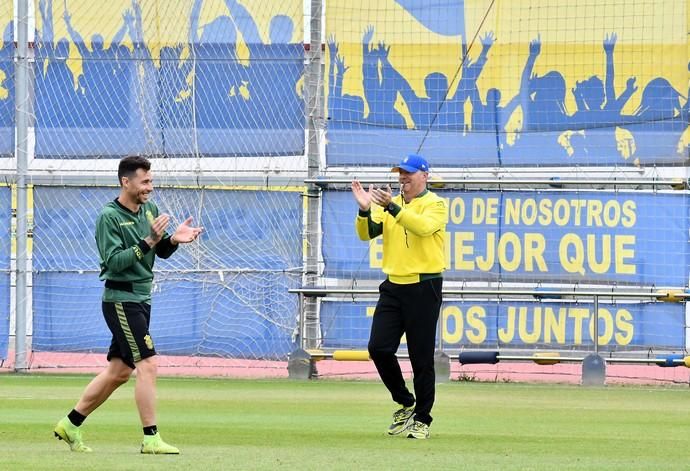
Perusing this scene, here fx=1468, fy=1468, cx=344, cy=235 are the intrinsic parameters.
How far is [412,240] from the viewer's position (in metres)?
9.81

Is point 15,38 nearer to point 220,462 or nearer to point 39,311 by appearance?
point 39,311

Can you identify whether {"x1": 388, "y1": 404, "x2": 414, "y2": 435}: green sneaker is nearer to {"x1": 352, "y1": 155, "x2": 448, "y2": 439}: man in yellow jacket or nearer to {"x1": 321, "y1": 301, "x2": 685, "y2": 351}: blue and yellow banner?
{"x1": 352, "y1": 155, "x2": 448, "y2": 439}: man in yellow jacket

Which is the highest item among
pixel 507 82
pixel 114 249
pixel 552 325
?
pixel 507 82

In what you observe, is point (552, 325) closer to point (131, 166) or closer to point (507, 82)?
point (507, 82)

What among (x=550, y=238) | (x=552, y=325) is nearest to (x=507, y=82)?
(x=550, y=238)

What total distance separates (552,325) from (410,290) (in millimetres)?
6096

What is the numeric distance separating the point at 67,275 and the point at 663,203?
21.9 ft

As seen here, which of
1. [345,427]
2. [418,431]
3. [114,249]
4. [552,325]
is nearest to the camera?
[114,249]

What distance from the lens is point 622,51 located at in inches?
624

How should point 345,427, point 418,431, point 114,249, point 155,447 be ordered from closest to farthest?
1. point 155,447
2. point 114,249
3. point 418,431
4. point 345,427

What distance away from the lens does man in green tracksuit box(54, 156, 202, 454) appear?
8.15m

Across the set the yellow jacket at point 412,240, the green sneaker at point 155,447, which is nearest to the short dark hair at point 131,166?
the green sneaker at point 155,447

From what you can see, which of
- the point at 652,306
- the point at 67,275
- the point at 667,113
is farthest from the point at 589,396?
the point at 67,275

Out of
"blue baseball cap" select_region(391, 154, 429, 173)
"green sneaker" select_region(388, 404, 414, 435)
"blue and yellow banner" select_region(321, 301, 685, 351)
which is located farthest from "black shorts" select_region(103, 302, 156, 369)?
"blue and yellow banner" select_region(321, 301, 685, 351)
